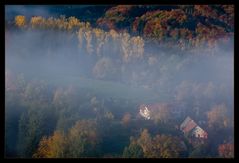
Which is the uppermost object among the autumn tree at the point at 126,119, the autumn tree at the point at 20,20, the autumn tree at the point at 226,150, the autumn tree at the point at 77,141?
the autumn tree at the point at 20,20

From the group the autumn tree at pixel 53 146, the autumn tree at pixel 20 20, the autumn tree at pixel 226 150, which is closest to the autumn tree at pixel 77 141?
the autumn tree at pixel 53 146

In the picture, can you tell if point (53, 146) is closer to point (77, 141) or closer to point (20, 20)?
point (77, 141)

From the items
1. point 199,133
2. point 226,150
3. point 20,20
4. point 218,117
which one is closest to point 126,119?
point 199,133

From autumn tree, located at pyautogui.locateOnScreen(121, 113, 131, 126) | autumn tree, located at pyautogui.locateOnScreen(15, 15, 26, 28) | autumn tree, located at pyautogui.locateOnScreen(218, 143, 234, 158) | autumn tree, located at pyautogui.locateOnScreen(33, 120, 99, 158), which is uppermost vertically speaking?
autumn tree, located at pyautogui.locateOnScreen(15, 15, 26, 28)

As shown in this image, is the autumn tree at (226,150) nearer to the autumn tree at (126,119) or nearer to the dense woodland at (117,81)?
the dense woodland at (117,81)

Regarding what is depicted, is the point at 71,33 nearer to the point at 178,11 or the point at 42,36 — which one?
the point at 42,36

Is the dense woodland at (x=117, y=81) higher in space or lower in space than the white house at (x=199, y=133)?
higher

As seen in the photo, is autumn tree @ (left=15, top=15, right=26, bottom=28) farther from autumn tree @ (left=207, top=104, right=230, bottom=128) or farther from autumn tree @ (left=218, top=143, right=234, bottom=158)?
autumn tree @ (left=218, top=143, right=234, bottom=158)

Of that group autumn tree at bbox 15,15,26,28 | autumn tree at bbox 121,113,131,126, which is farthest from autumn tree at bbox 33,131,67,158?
autumn tree at bbox 15,15,26,28
